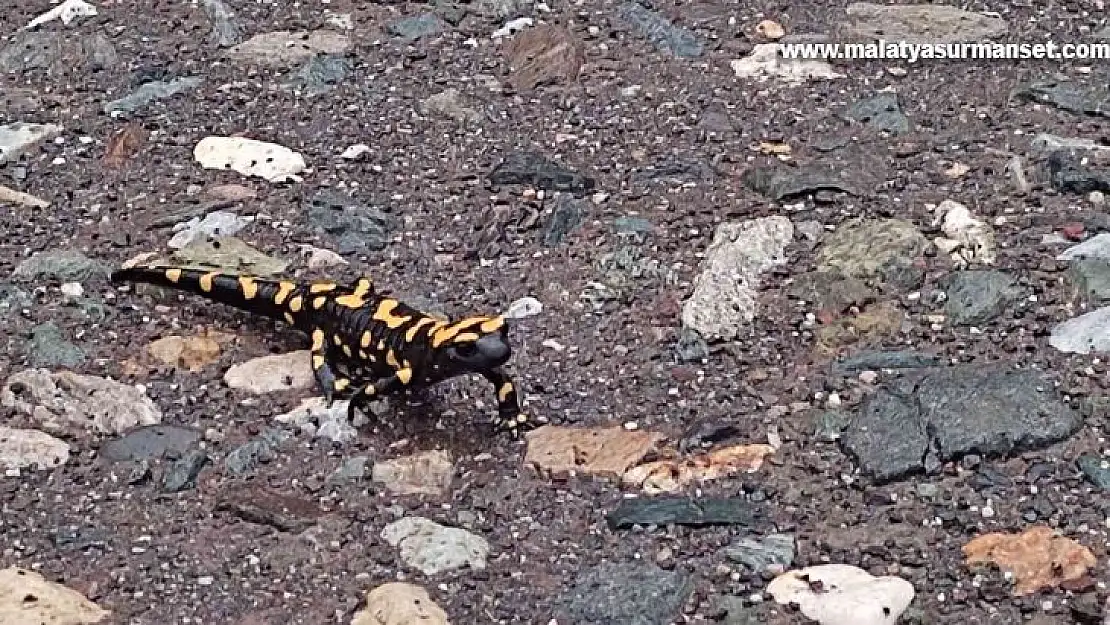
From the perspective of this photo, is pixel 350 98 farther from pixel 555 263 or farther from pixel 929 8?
pixel 929 8

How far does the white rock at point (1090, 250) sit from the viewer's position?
18.2ft

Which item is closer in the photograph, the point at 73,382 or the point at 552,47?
the point at 73,382

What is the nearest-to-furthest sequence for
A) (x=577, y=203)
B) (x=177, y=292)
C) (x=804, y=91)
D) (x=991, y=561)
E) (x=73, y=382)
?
(x=991, y=561), (x=73, y=382), (x=177, y=292), (x=577, y=203), (x=804, y=91)

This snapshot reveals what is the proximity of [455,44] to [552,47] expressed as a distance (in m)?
0.42

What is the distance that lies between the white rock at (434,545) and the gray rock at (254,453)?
0.51 metres

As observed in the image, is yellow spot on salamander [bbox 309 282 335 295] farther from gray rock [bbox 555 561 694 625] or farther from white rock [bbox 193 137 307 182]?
gray rock [bbox 555 561 694 625]

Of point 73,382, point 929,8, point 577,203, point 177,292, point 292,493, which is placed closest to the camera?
point 292,493

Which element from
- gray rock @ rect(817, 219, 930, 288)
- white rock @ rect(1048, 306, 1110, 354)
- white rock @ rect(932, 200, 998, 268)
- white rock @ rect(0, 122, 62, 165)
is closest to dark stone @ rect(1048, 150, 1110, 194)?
white rock @ rect(932, 200, 998, 268)

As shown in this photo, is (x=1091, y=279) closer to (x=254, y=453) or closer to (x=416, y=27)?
(x=254, y=453)

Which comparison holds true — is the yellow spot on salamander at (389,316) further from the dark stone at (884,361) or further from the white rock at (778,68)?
the white rock at (778,68)

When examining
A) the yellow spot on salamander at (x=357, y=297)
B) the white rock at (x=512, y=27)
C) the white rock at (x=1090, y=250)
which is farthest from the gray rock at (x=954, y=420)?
the white rock at (x=512, y=27)

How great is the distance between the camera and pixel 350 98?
22.9ft

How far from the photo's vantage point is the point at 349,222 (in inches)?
241

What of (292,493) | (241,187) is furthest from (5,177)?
(292,493)
